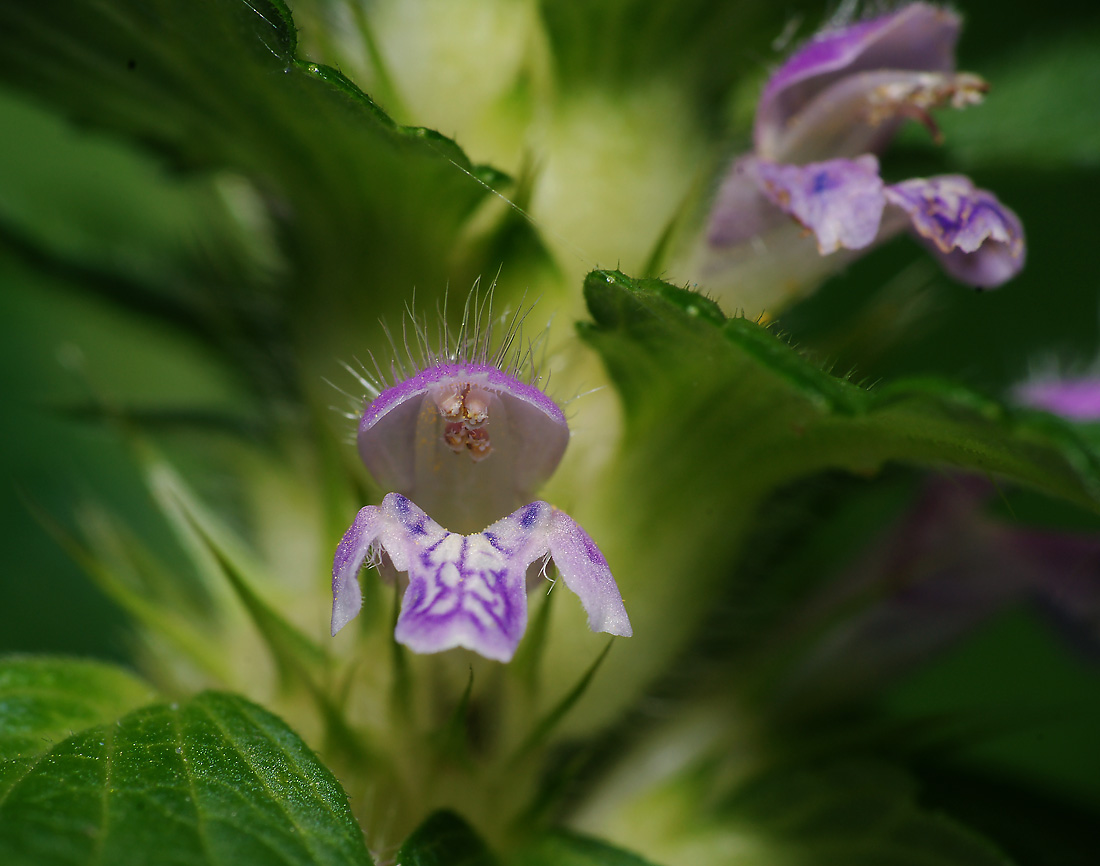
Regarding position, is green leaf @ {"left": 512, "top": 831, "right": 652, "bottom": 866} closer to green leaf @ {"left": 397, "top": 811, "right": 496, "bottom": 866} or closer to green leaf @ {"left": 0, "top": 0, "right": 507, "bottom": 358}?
green leaf @ {"left": 397, "top": 811, "right": 496, "bottom": 866}

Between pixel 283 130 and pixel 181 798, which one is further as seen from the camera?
pixel 283 130

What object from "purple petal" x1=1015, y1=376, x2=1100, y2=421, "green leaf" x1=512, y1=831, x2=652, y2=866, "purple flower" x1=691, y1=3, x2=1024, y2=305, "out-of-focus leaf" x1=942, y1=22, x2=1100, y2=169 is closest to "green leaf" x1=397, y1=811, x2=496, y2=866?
"green leaf" x1=512, y1=831, x2=652, y2=866

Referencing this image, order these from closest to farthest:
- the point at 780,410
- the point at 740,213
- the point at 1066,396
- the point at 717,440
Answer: the point at 780,410 < the point at 717,440 < the point at 740,213 < the point at 1066,396

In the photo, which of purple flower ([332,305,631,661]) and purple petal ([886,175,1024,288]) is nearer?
purple flower ([332,305,631,661])

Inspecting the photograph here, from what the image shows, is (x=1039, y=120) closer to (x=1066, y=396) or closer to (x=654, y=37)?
(x=1066, y=396)

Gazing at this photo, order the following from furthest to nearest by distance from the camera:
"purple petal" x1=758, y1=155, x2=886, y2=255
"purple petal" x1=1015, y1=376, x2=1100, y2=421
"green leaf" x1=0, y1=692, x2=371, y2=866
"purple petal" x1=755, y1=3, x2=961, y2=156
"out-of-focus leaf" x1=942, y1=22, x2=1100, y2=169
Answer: "out-of-focus leaf" x1=942, y1=22, x2=1100, y2=169
"purple petal" x1=1015, y1=376, x2=1100, y2=421
"purple petal" x1=755, y1=3, x2=961, y2=156
"purple petal" x1=758, y1=155, x2=886, y2=255
"green leaf" x1=0, y1=692, x2=371, y2=866

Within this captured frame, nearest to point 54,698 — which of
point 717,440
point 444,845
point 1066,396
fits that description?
point 444,845
